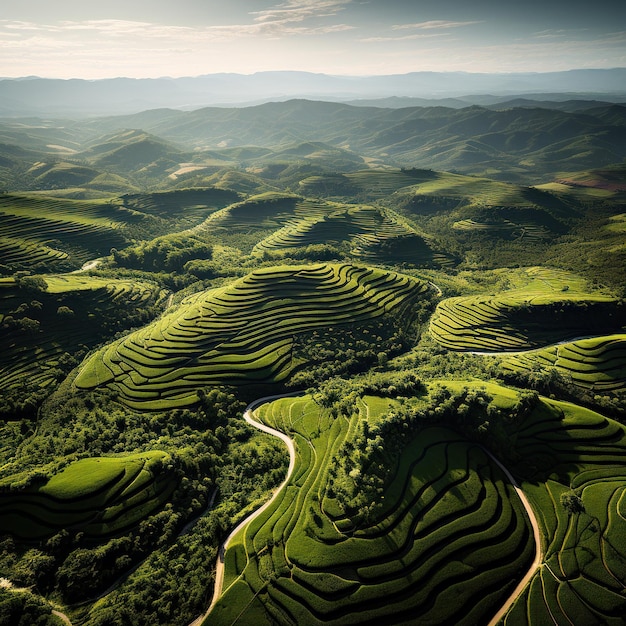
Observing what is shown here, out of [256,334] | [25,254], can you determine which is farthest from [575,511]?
[25,254]

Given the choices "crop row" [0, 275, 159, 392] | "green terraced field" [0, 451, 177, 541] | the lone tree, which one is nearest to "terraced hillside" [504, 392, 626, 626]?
the lone tree

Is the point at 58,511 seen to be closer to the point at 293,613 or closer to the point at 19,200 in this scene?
the point at 293,613

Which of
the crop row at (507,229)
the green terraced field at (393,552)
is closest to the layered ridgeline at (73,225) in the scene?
the green terraced field at (393,552)

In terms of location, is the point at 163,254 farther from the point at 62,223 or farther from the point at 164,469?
the point at 164,469

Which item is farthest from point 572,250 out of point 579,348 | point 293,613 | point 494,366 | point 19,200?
point 19,200

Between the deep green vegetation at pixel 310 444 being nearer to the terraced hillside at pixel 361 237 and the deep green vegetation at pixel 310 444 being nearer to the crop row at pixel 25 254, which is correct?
the crop row at pixel 25 254

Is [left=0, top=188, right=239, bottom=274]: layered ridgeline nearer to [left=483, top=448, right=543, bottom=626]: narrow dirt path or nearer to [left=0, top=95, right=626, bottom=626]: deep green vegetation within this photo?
[left=0, top=95, right=626, bottom=626]: deep green vegetation
